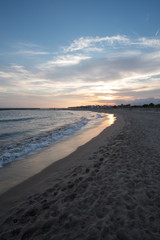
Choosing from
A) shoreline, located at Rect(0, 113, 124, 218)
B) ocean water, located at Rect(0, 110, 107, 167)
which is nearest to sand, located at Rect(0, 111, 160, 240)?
shoreline, located at Rect(0, 113, 124, 218)

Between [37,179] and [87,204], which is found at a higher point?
[87,204]

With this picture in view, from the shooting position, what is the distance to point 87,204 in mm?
3404

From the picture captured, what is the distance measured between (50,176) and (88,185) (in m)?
1.78

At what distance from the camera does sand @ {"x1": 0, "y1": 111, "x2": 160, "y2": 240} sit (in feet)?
8.68

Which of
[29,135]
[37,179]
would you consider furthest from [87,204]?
[29,135]

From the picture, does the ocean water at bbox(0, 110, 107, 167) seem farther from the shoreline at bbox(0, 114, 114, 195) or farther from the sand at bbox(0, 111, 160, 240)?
the sand at bbox(0, 111, 160, 240)

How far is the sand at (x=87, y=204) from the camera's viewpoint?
2.65 m

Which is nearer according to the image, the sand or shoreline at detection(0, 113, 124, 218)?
the sand

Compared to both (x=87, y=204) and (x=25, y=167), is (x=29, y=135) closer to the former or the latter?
(x=25, y=167)

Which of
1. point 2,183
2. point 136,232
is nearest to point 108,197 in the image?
point 136,232

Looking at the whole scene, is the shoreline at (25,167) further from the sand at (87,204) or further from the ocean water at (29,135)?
the ocean water at (29,135)

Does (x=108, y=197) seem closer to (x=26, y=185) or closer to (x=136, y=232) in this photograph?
(x=136, y=232)

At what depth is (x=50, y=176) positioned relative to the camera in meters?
5.20

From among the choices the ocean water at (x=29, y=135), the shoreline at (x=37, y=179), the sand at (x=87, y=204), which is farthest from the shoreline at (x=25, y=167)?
the ocean water at (x=29, y=135)
